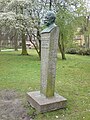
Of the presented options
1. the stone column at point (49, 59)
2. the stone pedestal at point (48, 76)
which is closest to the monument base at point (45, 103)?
the stone pedestal at point (48, 76)

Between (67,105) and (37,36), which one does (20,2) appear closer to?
(37,36)

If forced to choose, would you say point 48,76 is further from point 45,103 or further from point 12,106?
point 12,106

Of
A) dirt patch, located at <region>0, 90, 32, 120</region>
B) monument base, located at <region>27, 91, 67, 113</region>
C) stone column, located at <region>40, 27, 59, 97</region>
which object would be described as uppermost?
stone column, located at <region>40, 27, 59, 97</region>

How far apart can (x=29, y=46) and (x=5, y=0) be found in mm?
27009

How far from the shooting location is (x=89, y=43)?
35.0 metres

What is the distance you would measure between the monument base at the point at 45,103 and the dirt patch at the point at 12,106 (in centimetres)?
26

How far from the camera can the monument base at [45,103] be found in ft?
14.5

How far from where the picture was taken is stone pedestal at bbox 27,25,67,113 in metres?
4.52

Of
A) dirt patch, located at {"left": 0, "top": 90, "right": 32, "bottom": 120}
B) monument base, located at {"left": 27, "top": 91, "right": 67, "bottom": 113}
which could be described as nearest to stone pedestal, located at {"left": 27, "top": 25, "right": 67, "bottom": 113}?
monument base, located at {"left": 27, "top": 91, "right": 67, "bottom": 113}

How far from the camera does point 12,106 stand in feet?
15.8

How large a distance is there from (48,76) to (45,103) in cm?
62

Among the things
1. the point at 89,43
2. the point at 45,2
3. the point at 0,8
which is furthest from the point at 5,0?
the point at 89,43

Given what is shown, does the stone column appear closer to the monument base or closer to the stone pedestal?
the stone pedestal

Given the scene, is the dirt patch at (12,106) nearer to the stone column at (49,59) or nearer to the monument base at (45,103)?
Answer: the monument base at (45,103)
